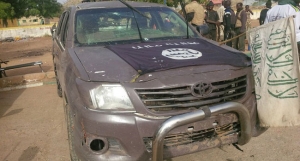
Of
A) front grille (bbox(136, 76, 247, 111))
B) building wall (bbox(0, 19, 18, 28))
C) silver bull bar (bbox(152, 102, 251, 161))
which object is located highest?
front grille (bbox(136, 76, 247, 111))

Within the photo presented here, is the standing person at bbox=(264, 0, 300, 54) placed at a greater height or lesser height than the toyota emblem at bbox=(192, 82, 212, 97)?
greater

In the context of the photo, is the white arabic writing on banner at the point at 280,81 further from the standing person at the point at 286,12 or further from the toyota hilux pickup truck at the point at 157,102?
the standing person at the point at 286,12

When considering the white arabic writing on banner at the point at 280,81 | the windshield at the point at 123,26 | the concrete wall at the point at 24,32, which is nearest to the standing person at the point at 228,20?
the windshield at the point at 123,26

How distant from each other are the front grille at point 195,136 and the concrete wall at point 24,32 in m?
26.0

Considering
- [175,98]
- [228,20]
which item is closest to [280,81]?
[175,98]

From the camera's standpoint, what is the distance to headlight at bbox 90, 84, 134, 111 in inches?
99.0

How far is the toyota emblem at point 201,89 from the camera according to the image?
256 cm

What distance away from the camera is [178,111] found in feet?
8.34

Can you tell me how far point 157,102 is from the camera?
2.56 metres

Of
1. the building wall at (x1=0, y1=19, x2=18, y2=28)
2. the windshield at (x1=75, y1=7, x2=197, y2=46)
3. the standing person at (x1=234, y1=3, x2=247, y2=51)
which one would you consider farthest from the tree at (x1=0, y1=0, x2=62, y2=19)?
the windshield at (x1=75, y1=7, x2=197, y2=46)

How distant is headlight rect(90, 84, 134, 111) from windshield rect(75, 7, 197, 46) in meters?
1.24

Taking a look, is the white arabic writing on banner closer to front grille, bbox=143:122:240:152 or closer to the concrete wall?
front grille, bbox=143:122:240:152

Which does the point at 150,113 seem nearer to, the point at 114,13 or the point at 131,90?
the point at 131,90

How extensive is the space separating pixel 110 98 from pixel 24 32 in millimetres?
26250
